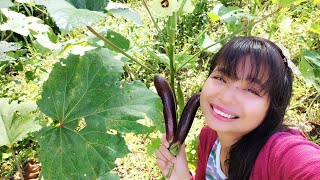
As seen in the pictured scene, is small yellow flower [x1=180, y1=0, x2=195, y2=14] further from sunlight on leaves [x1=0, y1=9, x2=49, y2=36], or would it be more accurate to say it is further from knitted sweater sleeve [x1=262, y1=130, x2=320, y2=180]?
sunlight on leaves [x1=0, y1=9, x2=49, y2=36]

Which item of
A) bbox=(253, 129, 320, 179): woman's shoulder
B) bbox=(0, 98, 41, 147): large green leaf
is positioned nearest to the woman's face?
bbox=(253, 129, 320, 179): woman's shoulder

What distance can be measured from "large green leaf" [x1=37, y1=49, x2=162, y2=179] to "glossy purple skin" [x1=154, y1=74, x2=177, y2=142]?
24cm

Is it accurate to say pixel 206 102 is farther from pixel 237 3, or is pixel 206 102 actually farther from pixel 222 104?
pixel 237 3

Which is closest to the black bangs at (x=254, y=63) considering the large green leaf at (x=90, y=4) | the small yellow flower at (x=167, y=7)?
the small yellow flower at (x=167, y=7)

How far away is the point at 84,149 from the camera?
1.60m

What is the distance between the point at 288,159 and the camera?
4.97ft

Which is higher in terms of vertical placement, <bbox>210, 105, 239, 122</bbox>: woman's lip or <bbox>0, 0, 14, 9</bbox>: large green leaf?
<bbox>0, 0, 14, 9</bbox>: large green leaf

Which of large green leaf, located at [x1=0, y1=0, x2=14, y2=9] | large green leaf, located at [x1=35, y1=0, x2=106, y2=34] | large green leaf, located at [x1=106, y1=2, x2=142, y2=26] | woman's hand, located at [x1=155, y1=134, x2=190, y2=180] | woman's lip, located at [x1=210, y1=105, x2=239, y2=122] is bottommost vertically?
woman's hand, located at [x1=155, y1=134, x2=190, y2=180]

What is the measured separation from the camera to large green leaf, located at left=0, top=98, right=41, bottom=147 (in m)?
1.89

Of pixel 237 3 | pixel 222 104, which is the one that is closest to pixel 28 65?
pixel 237 3

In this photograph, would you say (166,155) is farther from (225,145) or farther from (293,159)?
(293,159)

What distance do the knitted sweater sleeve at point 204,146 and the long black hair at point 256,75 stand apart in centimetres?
32

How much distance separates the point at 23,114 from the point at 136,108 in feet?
1.91

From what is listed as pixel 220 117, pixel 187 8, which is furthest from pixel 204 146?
pixel 187 8
